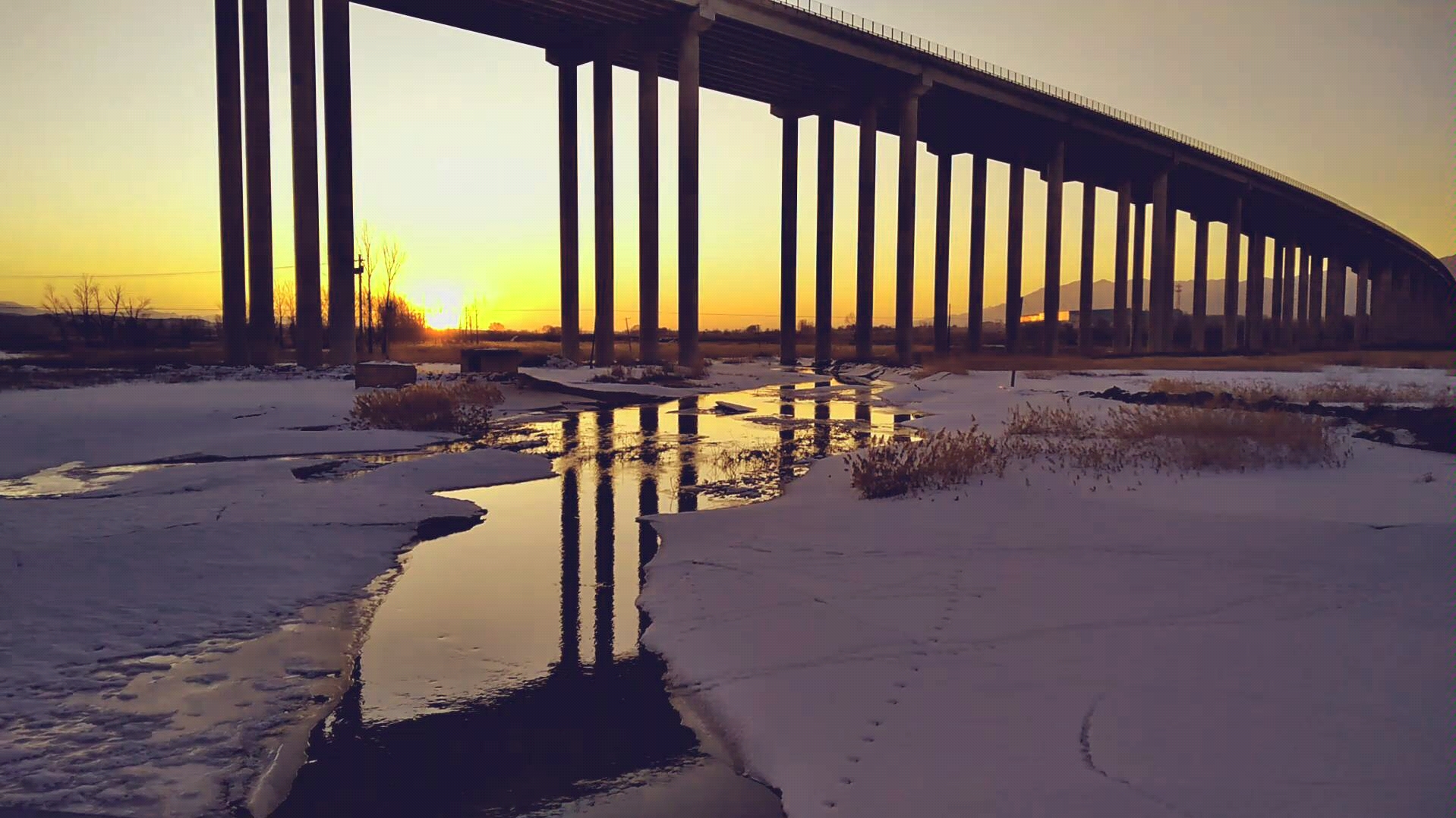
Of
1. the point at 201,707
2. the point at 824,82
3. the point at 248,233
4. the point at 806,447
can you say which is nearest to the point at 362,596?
the point at 201,707

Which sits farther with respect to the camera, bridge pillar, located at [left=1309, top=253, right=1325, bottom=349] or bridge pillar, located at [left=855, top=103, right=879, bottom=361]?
bridge pillar, located at [left=1309, top=253, right=1325, bottom=349]

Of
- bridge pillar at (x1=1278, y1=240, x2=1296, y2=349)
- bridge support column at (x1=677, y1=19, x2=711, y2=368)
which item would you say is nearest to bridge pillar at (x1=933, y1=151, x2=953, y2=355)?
bridge support column at (x1=677, y1=19, x2=711, y2=368)

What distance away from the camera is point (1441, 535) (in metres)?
6.79

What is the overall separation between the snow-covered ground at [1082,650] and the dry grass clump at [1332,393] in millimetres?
11081

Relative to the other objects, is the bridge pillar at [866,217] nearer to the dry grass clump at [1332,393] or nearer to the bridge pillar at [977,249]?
the bridge pillar at [977,249]

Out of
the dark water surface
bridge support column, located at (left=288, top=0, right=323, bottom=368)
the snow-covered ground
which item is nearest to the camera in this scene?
the snow-covered ground

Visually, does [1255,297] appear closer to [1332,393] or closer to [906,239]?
[906,239]

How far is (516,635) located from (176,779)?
7.58 ft

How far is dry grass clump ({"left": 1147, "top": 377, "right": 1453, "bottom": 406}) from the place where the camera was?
61.9 ft

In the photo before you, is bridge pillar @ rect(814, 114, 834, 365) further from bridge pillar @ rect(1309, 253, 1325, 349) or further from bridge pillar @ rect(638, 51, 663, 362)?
bridge pillar @ rect(1309, 253, 1325, 349)

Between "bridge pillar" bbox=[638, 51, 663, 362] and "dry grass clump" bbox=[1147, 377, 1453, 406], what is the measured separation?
25.1 metres

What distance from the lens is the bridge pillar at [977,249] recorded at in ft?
205

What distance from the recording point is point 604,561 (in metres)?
8.05

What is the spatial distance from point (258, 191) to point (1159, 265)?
65.3 m
